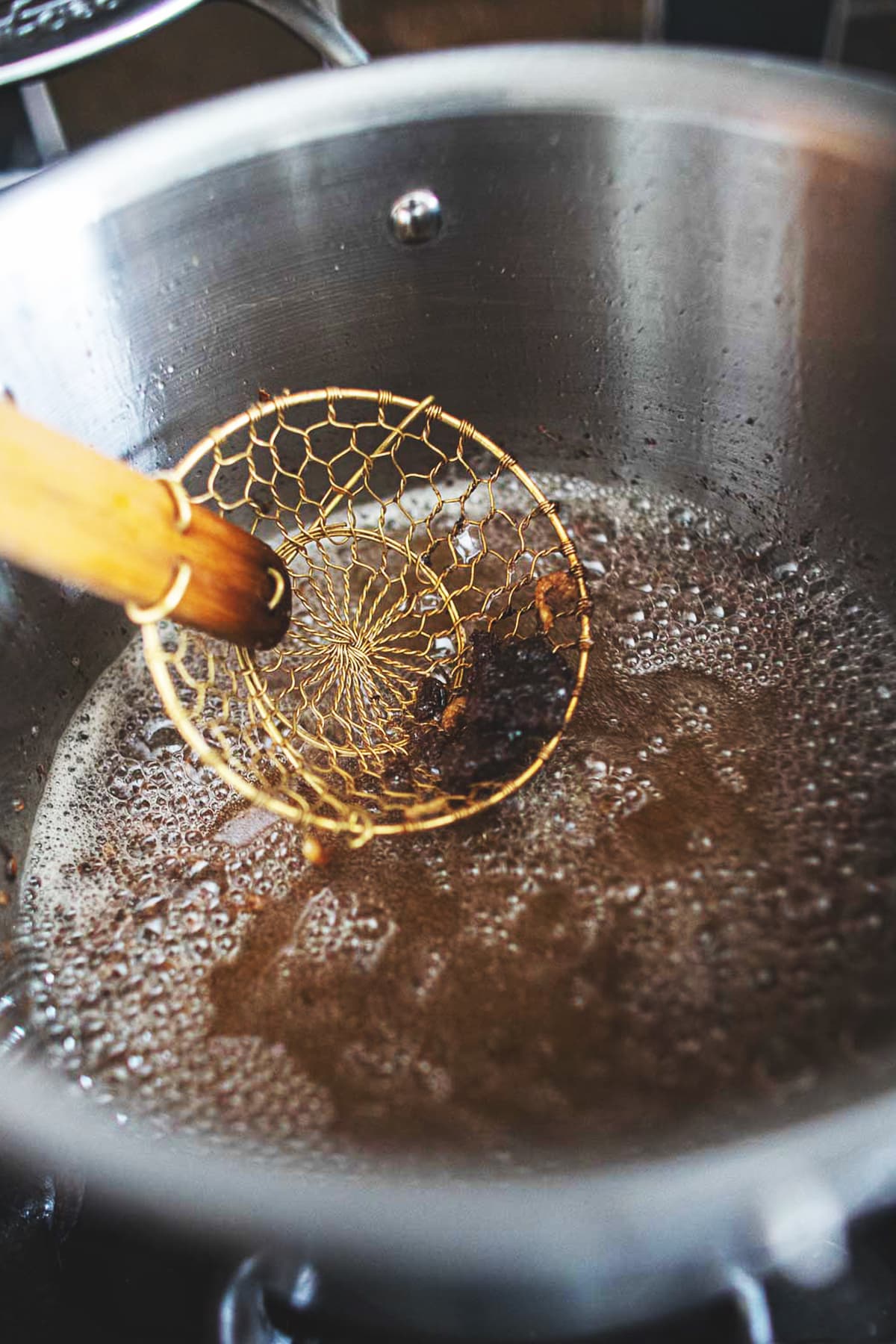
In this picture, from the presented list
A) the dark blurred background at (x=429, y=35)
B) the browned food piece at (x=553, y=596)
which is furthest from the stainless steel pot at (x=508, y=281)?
the dark blurred background at (x=429, y=35)

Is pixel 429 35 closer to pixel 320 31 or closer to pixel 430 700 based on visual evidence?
pixel 320 31

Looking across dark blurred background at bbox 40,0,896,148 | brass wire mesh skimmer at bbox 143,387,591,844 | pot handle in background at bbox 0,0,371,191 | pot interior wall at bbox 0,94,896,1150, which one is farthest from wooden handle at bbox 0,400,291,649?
dark blurred background at bbox 40,0,896,148

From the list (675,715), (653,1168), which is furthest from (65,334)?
(653,1168)

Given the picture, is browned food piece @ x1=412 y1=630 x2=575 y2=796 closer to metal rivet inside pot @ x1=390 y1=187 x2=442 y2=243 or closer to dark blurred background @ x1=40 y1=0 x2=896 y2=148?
metal rivet inside pot @ x1=390 y1=187 x2=442 y2=243

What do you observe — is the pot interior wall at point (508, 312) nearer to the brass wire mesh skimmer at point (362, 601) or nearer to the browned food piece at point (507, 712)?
the brass wire mesh skimmer at point (362, 601)

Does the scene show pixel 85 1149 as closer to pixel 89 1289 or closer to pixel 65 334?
pixel 89 1289

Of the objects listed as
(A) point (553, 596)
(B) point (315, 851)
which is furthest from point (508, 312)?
(B) point (315, 851)
